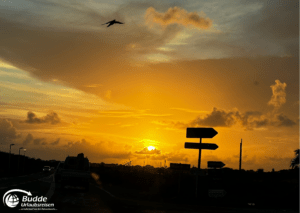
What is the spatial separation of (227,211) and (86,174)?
11.6 m

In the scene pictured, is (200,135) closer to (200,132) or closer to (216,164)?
(200,132)

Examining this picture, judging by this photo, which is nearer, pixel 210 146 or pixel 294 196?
pixel 210 146

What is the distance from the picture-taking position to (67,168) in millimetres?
32188

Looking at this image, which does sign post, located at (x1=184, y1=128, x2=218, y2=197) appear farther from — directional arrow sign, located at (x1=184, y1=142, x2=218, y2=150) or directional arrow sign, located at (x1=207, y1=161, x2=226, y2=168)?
directional arrow sign, located at (x1=207, y1=161, x2=226, y2=168)

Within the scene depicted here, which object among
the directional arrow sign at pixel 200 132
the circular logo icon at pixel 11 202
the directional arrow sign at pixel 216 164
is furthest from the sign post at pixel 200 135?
the circular logo icon at pixel 11 202

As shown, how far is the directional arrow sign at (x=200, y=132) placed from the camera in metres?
27.6

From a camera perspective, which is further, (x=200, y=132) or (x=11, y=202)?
(x=200, y=132)

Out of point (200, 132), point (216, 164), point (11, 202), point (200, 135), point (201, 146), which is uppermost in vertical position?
point (200, 132)

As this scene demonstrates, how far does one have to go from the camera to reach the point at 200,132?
1100 inches

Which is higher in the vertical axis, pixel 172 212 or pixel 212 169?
pixel 212 169

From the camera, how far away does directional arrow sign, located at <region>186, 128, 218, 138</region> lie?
90.5ft

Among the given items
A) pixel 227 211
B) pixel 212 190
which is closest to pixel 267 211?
pixel 227 211

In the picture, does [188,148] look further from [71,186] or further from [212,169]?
[71,186]

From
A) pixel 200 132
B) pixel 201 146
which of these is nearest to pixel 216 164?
pixel 201 146
